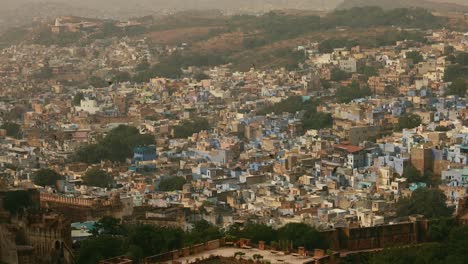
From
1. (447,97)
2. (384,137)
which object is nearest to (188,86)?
(447,97)

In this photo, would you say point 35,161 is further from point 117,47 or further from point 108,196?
point 117,47

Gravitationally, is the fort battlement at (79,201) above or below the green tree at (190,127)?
above

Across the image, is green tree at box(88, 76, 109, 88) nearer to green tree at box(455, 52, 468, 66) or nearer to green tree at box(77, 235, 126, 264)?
green tree at box(455, 52, 468, 66)

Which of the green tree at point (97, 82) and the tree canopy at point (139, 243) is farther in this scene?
the green tree at point (97, 82)

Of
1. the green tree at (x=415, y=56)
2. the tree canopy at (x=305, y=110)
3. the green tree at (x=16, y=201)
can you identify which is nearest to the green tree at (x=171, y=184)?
the green tree at (x=16, y=201)

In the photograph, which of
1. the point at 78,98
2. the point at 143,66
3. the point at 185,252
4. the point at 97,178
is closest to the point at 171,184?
the point at 97,178

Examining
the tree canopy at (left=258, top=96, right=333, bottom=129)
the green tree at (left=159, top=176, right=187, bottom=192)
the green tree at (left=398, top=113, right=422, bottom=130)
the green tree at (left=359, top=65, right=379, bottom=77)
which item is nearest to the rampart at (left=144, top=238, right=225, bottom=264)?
the green tree at (left=159, top=176, right=187, bottom=192)

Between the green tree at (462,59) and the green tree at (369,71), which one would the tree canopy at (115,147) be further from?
the green tree at (462,59)
